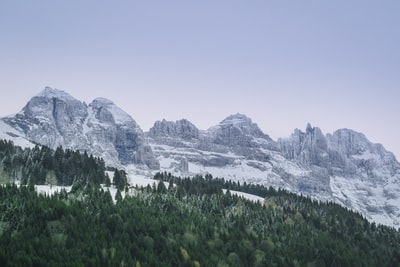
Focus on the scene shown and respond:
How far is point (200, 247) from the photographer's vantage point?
391ft

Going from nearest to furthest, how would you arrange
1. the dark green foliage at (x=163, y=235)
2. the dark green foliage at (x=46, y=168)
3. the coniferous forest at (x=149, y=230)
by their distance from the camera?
the dark green foliage at (x=163, y=235), the coniferous forest at (x=149, y=230), the dark green foliage at (x=46, y=168)

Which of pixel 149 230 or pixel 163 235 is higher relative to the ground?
pixel 149 230

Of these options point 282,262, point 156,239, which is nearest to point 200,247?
point 156,239

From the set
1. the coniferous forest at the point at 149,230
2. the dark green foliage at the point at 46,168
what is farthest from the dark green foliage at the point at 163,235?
the dark green foliage at the point at 46,168

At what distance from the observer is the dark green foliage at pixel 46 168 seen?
16575 centimetres

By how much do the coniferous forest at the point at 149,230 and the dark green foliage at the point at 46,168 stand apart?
1.19 feet

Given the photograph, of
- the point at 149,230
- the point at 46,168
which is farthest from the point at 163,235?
the point at 46,168

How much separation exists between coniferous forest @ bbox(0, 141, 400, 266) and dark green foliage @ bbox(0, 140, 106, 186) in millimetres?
363

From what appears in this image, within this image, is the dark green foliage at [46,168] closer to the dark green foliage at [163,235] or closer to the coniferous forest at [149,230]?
the coniferous forest at [149,230]

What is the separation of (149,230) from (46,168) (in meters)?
72.3

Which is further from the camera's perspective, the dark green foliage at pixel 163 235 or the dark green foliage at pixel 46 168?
the dark green foliage at pixel 46 168

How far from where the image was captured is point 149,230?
398 feet

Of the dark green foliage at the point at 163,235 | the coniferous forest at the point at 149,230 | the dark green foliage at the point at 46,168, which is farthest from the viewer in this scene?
the dark green foliage at the point at 46,168

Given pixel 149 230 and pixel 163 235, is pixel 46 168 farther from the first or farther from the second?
pixel 163 235
